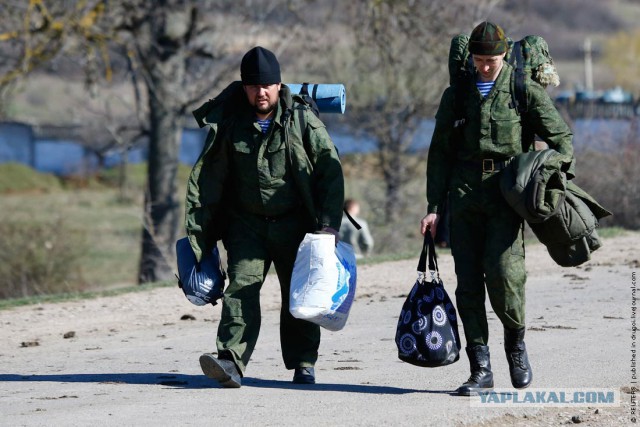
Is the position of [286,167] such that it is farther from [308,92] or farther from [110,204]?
[110,204]

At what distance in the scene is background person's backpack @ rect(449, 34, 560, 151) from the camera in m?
6.95

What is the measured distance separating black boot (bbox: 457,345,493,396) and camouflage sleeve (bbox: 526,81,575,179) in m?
1.09

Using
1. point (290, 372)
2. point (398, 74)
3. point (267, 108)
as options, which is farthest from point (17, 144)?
point (267, 108)

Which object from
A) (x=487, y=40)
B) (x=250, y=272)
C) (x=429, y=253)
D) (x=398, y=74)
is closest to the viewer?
(x=487, y=40)

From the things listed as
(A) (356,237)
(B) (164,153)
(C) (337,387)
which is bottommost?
(A) (356,237)

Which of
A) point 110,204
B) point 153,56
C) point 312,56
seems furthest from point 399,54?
point 110,204

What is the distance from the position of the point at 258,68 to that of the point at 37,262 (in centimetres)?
1218

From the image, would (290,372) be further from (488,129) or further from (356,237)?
(356,237)

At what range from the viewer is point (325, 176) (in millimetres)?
7328

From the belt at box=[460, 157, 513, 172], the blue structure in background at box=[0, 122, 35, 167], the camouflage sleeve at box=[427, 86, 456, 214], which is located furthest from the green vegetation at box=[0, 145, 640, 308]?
the blue structure in background at box=[0, 122, 35, 167]

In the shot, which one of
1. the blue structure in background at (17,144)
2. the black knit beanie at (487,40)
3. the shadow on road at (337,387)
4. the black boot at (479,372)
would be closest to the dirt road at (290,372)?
the shadow on road at (337,387)

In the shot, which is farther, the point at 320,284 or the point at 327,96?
the point at 327,96

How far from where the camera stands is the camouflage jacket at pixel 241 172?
730cm

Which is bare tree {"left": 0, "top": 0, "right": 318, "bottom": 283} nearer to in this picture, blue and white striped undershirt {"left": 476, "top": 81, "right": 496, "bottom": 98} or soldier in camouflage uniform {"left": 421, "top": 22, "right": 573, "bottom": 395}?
soldier in camouflage uniform {"left": 421, "top": 22, "right": 573, "bottom": 395}
